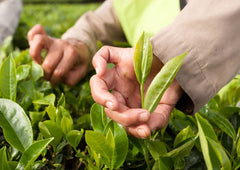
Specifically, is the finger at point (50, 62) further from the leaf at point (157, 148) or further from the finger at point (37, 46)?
the leaf at point (157, 148)

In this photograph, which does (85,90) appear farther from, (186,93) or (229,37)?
(229,37)

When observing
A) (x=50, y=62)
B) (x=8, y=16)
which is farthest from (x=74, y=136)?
(x=8, y=16)

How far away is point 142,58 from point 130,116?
0.48 ft

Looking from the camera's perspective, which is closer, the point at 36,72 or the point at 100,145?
the point at 100,145

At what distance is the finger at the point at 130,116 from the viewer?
0.64m

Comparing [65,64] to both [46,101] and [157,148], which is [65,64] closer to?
[46,101]

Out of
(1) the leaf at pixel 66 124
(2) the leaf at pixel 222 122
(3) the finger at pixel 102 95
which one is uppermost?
(3) the finger at pixel 102 95

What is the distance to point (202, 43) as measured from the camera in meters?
0.80

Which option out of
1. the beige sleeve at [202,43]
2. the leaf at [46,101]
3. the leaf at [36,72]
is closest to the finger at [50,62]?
the leaf at [36,72]

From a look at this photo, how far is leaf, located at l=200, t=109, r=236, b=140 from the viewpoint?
79 centimetres

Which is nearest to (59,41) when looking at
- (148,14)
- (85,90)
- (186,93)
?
(85,90)

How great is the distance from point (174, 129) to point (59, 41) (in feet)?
2.42

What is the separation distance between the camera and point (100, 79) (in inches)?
29.8

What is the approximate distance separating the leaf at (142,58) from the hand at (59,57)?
2.01 feet
